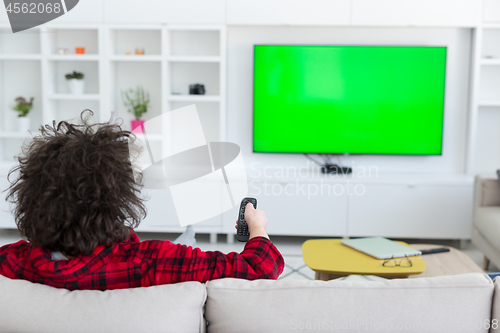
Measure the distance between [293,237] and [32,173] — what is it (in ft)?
10.2

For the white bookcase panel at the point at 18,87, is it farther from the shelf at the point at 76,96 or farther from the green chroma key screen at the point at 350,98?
the green chroma key screen at the point at 350,98

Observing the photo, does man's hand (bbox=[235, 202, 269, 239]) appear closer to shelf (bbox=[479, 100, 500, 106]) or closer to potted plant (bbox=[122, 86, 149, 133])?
potted plant (bbox=[122, 86, 149, 133])

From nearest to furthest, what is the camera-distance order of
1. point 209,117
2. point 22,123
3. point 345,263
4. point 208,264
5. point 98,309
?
1. point 98,309
2. point 208,264
3. point 345,263
4. point 22,123
5. point 209,117

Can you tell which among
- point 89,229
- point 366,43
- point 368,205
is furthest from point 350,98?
point 89,229

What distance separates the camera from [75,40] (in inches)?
152

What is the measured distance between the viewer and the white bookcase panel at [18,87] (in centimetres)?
394

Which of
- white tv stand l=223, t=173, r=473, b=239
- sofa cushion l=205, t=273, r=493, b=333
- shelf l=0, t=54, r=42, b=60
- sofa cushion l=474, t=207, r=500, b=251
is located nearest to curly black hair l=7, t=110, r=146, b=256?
sofa cushion l=205, t=273, r=493, b=333

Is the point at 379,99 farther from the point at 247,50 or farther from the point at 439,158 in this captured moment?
the point at 247,50

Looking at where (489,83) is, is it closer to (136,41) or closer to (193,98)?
(193,98)

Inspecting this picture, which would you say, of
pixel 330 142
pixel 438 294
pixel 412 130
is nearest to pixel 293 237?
pixel 330 142

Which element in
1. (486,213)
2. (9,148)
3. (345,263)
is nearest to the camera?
(345,263)

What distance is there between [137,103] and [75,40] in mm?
779

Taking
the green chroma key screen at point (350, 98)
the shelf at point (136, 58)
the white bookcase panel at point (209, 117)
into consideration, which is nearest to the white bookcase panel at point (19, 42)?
the shelf at point (136, 58)

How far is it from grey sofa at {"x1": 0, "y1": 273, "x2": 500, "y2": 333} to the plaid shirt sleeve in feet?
0.18
